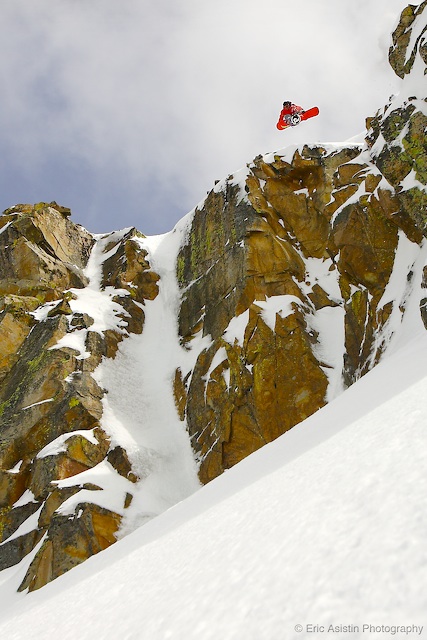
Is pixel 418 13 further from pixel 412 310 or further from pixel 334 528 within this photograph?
pixel 334 528

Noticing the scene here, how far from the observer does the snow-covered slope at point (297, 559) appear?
322cm

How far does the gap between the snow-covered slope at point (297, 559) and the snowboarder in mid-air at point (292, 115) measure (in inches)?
1111

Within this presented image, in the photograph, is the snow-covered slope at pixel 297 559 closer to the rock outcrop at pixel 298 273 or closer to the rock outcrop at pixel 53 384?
the rock outcrop at pixel 298 273

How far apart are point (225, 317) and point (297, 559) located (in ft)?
100

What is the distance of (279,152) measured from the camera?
39562mm

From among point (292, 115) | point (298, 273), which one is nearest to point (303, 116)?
point (292, 115)

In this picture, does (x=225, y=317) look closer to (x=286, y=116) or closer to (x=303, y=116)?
(x=286, y=116)

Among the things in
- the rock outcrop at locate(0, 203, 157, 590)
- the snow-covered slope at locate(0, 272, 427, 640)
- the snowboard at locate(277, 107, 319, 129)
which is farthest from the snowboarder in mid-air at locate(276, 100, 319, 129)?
the snow-covered slope at locate(0, 272, 427, 640)

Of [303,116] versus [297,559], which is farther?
[303,116]

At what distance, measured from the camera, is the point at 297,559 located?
4059mm

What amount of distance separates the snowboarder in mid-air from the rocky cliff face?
14.6 feet

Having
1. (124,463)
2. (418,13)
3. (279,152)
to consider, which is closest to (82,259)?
(279,152)

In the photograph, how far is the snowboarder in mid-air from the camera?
3353 cm

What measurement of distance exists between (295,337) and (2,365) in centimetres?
2106
